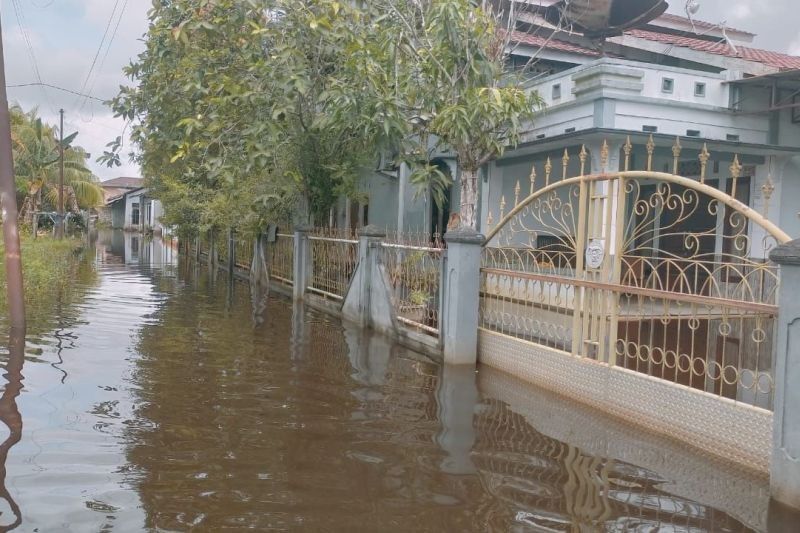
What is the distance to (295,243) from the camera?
14945mm

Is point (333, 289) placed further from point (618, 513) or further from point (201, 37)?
point (618, 513)

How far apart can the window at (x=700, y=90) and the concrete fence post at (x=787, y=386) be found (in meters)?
9.57

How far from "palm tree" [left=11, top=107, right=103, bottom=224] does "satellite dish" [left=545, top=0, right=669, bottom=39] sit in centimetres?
2346

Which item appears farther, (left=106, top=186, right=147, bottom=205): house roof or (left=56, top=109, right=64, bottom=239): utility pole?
(left=106, top=186, right=147, bottom=205): house roof

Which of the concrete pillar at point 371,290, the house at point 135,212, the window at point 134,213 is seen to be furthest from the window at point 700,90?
the window at point 134,213

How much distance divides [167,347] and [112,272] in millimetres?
13837

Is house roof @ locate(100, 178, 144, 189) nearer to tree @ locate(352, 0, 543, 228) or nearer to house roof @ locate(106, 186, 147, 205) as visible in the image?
house roof @ locate(106, 186, 147, 205)

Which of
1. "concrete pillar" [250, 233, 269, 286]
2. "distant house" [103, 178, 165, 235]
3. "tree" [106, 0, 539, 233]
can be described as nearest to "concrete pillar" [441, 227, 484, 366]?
"tree" [106, 0, 539, 233]

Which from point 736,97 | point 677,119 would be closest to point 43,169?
point 677,119

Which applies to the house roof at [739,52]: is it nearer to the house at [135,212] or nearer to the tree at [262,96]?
the tree at [262,96]

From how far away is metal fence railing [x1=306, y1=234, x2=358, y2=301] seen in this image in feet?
40.8

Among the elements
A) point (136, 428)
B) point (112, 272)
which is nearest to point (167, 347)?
point (136, 428)

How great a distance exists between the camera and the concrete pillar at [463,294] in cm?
833

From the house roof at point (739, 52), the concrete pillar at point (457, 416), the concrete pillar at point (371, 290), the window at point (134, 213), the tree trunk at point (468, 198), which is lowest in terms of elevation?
the concrete pillar at point (457, 416)
